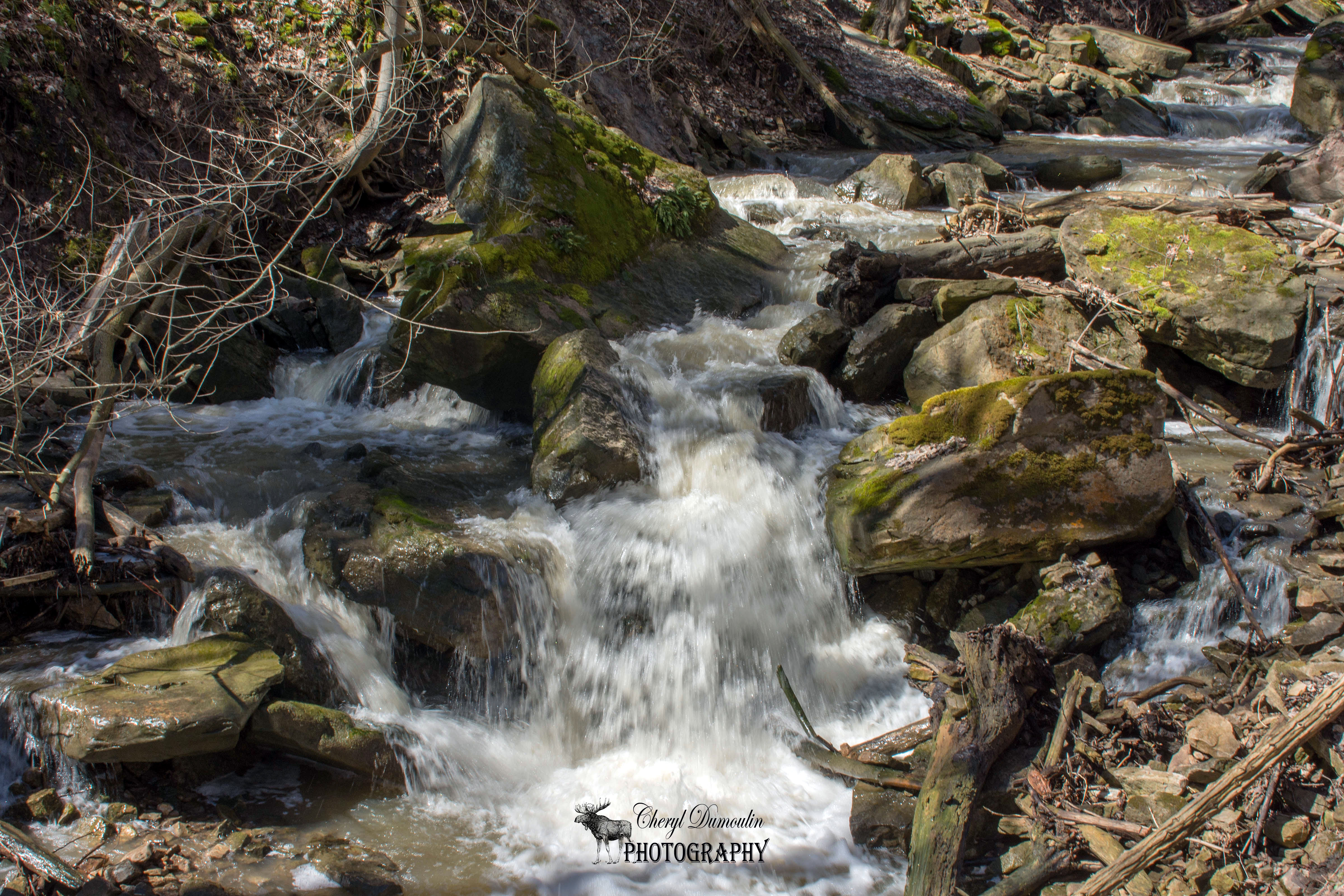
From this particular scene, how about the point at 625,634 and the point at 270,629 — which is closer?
the point at 270,629

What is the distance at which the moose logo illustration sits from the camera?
355 centimetres

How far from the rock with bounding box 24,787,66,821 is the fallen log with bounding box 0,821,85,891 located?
330 millimetres

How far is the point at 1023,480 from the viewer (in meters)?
4.52

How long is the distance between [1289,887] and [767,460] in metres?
3.45

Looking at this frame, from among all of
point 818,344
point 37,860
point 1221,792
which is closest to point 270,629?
point 37,860

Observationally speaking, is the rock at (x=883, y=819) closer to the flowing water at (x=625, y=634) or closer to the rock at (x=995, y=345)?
the flowing water at (x=625, y=634)

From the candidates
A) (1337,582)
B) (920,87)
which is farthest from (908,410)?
(920,87)

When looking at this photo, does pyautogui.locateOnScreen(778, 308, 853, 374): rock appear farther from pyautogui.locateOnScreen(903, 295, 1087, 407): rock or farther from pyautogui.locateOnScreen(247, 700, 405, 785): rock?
pyautogui.locateOnScreen(247, 700, 405, 785): rock

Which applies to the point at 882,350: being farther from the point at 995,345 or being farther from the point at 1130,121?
the point at 1130,121

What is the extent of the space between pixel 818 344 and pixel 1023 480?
2.40m

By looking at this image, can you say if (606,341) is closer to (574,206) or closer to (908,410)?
(574,206)

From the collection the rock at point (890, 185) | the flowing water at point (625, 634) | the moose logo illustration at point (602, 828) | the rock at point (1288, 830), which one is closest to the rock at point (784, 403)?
the flowing water at point (625, 634)

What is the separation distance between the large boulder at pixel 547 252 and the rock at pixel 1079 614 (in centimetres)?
409

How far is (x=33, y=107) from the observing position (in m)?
7.45
